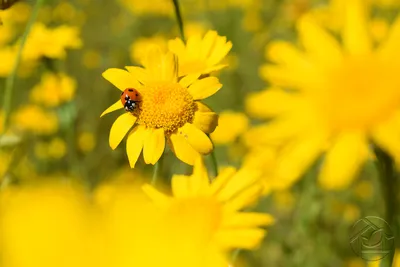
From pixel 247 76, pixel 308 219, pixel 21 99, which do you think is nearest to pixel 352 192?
pixel 308 219

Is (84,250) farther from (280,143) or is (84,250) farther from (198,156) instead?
(198,156)

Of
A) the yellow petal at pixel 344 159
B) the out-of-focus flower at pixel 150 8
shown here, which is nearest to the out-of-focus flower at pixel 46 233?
the yellow petal at pixel 344 159

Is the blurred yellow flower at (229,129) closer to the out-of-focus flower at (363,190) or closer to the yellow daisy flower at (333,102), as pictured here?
the out-of-focus flower at (363,190)

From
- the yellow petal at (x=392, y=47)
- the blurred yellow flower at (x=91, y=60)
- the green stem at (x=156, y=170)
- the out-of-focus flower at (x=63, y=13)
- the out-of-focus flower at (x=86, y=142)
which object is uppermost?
the yellow petal at (x=392, y=47)

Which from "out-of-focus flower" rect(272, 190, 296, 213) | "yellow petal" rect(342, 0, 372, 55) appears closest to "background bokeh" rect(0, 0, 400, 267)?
"out-of-focus flower" rect(272, 190, 296, 213)

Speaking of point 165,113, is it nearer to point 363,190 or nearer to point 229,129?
point 229,129
